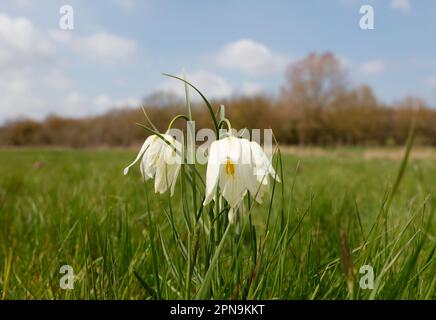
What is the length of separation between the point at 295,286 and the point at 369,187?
2920 millimetres

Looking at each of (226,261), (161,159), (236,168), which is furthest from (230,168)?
(226,261)

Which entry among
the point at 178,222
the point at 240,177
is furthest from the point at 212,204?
the point at 178,222

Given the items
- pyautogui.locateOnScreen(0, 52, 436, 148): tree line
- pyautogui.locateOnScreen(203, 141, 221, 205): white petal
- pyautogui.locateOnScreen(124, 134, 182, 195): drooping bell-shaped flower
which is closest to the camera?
pyautogui.locateOnScreen(203, 141, 221, 205): white petal

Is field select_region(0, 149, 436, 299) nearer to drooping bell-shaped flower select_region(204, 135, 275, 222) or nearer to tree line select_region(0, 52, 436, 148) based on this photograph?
drooping bell-shaped flower select_region(204, 135, 275, 222)

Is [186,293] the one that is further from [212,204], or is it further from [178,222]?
[178,222]

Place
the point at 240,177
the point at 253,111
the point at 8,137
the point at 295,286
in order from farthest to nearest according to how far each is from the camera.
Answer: the point at 8,137 < the point at 253,111 < the point at 295,286 < the point at 240,177

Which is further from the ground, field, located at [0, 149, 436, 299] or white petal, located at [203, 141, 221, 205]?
white petal, located at [203, 141, 221, 205]

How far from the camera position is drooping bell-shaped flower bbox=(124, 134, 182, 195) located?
77cm

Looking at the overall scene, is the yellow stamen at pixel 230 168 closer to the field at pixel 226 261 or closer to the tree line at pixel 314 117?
the field at pixel 226 261

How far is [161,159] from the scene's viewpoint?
2.58ft

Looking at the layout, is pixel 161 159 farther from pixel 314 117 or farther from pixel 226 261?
pixel 314 117

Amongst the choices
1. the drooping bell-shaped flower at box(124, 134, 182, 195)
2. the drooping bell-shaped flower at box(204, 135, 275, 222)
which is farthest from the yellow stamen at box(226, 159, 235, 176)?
the drooping bell-shaped flower at box(124, 134, 182, 195)

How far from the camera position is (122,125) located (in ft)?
85.7

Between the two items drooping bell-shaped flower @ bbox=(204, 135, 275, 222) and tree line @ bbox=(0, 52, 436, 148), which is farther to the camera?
tree line @ bbox=(0, 52, 436, 148)
